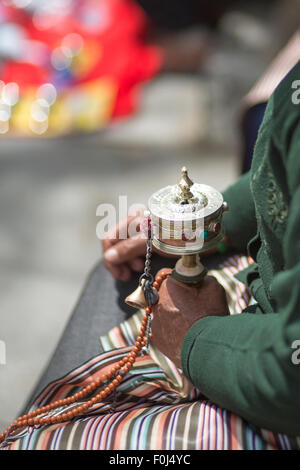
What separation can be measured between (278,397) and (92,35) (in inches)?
102

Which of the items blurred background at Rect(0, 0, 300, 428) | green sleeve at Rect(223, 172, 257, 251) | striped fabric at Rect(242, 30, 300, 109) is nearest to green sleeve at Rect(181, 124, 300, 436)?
green sleeve at Rect(223, 172, 257, 251)

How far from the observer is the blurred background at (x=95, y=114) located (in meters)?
1.86

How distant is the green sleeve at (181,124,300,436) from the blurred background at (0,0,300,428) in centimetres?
101

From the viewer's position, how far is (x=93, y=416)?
70cm

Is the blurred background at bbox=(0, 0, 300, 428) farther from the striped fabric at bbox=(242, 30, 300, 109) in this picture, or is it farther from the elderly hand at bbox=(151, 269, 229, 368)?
the elderly hand at bbox=(151, 269, 229, 368)

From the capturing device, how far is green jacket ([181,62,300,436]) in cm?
51

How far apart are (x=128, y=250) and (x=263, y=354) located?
0.43 meters

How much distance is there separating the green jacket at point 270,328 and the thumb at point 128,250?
0.92 ft

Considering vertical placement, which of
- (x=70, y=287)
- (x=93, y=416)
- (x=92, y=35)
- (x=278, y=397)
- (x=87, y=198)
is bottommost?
(x=70, y=287)

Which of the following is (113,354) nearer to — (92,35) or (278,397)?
(278,397)

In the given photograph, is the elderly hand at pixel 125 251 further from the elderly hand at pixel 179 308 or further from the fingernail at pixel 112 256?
the elderly hand at pixel 179 308

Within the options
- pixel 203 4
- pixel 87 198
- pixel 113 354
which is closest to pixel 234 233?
pixel 113 354

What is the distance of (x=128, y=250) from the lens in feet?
3.03

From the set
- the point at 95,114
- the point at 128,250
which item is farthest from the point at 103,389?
the point at 95,114
